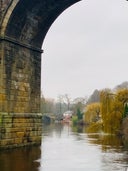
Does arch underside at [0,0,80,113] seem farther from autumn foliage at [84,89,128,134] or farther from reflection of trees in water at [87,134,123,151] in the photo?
autumn foliage at [84,89,128,134]

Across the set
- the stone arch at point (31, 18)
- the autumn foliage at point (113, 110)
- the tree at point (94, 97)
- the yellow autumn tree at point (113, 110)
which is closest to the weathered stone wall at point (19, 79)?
the stone arch at point (31, 18)

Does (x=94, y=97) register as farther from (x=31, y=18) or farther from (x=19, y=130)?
(x=19, y=130)


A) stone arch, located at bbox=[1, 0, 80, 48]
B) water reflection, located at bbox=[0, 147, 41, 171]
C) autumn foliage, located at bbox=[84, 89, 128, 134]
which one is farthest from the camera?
autumn foliage, located at bbox=[84, 89, 128, 134]

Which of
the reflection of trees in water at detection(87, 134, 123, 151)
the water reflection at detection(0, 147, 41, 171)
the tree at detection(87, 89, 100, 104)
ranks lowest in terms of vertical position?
→ the water reflection at detection(0, 147, 41, 171)

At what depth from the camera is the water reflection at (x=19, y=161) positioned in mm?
10242

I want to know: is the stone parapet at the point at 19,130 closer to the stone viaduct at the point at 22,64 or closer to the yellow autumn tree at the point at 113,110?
the stone viaduct at the point at 22,64

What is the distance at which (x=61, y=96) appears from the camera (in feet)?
360

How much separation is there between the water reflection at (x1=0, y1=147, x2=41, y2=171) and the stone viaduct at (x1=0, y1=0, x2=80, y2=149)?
1.88 meters

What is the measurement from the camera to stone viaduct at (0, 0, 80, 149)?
621 inches

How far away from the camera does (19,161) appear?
38.2ft

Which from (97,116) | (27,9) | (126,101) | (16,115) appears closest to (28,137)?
(16,115)

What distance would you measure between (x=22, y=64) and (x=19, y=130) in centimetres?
267

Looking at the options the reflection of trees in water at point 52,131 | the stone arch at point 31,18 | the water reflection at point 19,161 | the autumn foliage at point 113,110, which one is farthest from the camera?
the reflection of trees in water at point 52,131

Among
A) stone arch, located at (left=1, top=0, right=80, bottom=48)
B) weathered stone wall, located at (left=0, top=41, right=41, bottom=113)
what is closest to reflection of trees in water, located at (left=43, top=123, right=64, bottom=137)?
weathered stone wall, located at (left=0, top=41, right=41, bottom=113)
